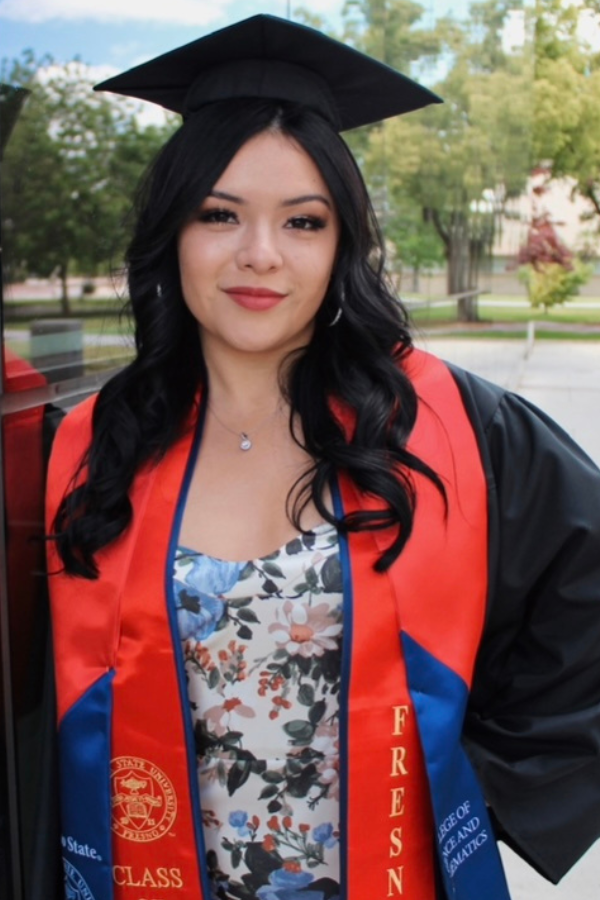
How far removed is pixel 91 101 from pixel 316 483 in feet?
4.22

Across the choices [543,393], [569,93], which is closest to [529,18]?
[543,393]

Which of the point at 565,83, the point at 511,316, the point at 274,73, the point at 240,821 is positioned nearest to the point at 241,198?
the point at 274,73

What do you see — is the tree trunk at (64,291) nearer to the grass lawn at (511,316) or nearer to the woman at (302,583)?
the woman at (302,583)

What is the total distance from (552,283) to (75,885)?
2204 cm

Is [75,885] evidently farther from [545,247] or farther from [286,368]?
[545,247]

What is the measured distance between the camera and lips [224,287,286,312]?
1.57m

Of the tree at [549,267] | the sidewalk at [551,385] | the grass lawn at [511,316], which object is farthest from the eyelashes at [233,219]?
the tree at [549,267]

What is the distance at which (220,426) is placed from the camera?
173 centimetres

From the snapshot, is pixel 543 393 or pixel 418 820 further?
pixel 543 393

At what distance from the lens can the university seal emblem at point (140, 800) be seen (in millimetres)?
1580

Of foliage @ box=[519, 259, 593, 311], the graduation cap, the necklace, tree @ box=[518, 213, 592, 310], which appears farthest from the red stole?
tree @ box=[518, 213, 592, 310]

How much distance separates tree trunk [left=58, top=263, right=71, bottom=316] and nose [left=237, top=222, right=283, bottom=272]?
2.67 feet

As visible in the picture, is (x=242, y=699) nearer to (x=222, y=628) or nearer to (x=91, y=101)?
(x=222, y=628)

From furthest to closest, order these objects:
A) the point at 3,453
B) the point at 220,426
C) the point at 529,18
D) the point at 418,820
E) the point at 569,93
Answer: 1. the point at 569,93
2. the point at 529,18
3. the point at 3,453
4. the point at 220,426
5. the point at 418,820
